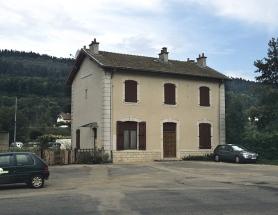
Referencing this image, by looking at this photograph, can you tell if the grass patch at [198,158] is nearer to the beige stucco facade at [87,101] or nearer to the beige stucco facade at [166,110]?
the beige stucco facade at [166,110]

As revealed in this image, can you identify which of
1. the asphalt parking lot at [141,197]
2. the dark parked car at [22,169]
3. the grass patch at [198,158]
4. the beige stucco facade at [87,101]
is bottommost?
the grass patch at [198,158]

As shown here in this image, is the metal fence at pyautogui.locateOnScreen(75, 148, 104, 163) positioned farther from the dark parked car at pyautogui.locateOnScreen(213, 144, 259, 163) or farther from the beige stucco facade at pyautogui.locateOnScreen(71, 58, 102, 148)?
the dark parked car at pyautogui.locateOnScreen(213, 144, 259, 163)

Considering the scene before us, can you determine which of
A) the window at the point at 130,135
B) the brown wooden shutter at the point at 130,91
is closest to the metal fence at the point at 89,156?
the window at the point at 130,135

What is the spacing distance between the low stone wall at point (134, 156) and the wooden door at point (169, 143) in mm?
951

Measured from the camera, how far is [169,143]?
24.7 meters

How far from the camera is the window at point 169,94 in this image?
24625 millimetres

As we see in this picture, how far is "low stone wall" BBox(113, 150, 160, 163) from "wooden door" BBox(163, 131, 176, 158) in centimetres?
95

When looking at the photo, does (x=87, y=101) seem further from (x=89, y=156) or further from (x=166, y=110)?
(x=166, y=110)

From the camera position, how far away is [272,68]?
30.8 meters

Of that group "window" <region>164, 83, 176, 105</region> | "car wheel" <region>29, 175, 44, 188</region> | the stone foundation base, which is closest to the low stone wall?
the stone foundation base

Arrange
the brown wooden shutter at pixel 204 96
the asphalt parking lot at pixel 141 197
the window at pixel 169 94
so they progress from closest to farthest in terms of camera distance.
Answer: the asphalt parking lot at pixel 141 197 → the window at pixel 169 94 → the brown wooden shutter at pixel 204 96

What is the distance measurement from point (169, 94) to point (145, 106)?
228cm

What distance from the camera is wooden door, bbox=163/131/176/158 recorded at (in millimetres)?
24484

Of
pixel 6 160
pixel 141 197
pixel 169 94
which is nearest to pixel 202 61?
pixel 169 94
